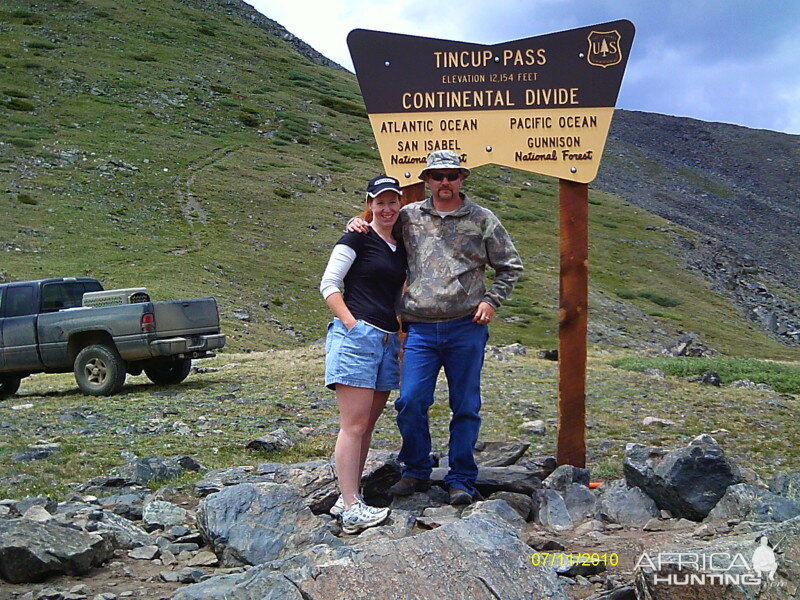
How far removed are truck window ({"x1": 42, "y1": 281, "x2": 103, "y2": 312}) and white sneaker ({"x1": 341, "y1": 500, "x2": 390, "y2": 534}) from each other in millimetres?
11675

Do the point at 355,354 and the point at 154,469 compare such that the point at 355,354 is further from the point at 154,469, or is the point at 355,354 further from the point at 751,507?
the point at 154,469

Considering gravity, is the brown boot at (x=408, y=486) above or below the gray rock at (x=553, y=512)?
above

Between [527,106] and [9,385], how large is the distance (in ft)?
40.5

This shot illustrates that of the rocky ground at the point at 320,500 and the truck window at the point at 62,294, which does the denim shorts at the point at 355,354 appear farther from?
the truck window at the point at 62,294

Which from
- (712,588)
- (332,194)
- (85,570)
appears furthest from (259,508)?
(332,194)

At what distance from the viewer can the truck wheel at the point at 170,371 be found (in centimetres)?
1555

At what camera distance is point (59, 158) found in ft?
144

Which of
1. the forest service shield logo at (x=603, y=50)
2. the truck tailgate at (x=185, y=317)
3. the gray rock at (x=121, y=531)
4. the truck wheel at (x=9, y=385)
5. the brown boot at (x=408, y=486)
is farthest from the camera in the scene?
the truck wheel at (x=9, y=385)

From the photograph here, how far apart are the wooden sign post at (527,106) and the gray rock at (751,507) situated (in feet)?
6.19

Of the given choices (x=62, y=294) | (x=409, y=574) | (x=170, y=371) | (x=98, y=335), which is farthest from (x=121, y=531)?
(x=62, y=294)

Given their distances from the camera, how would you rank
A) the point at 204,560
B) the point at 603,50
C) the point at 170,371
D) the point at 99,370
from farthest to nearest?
the point at 170,371 → the point at 99,370 → the point at 603,50 → the point at 204,560

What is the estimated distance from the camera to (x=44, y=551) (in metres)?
4.77

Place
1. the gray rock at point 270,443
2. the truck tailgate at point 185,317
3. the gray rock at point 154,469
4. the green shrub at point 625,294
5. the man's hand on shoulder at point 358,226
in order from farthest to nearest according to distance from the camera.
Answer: the green shrub at point 625,294
the truck tailgate at point 185,317
the gray rock at point 270,443
the gray rock at point 154,469
the man's hand on shoulder at point 358,226

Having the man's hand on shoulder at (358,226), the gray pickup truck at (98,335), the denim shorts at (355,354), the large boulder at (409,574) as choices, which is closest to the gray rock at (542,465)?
the denim shorts at (355,354)
